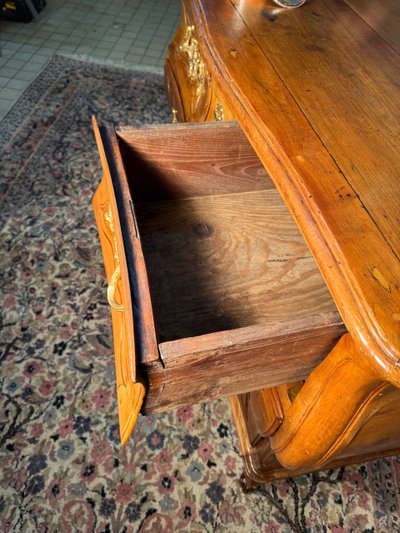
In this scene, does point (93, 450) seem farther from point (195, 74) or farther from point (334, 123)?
point (195, 74)

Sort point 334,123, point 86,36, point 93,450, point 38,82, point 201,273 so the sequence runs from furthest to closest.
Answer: point 86,36
point 38,82
point 93,450
point 201,273
point 334,123

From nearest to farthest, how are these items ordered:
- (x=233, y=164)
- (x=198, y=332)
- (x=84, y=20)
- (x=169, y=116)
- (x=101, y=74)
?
1. (x=198, y=332)
2. (x=233, y=164)
3. (x=169, y=116)
4. (x=101, y=74)
5. (x=84, y=20)

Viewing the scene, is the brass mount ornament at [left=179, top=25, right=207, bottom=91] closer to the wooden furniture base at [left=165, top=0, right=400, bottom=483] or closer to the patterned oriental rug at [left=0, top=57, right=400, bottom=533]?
the wooden furniture base at [left=165, top=0, right=400, bottom=483]

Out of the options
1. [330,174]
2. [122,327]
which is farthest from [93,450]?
[330,174]

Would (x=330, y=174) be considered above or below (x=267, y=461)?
above

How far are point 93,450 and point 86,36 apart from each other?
6.46ft

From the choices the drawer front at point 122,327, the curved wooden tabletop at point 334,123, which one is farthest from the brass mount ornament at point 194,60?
the drawer front at point 122,327

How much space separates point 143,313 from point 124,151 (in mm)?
344

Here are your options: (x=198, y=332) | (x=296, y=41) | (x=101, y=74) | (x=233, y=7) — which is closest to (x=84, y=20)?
(x=101, y=74)

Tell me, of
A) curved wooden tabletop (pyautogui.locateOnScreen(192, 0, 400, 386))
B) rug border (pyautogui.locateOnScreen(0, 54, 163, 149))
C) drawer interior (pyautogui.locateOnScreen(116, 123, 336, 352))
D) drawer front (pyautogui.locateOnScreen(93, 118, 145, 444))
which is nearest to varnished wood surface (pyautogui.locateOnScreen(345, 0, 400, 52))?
curved wooden tabletop (pyautogui.locateOnScreen(192, 0, 400, 386))

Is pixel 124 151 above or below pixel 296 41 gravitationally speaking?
below

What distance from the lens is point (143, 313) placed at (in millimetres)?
442

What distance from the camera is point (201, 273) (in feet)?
2.34

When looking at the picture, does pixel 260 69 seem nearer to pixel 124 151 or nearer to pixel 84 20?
pixel 124 151
